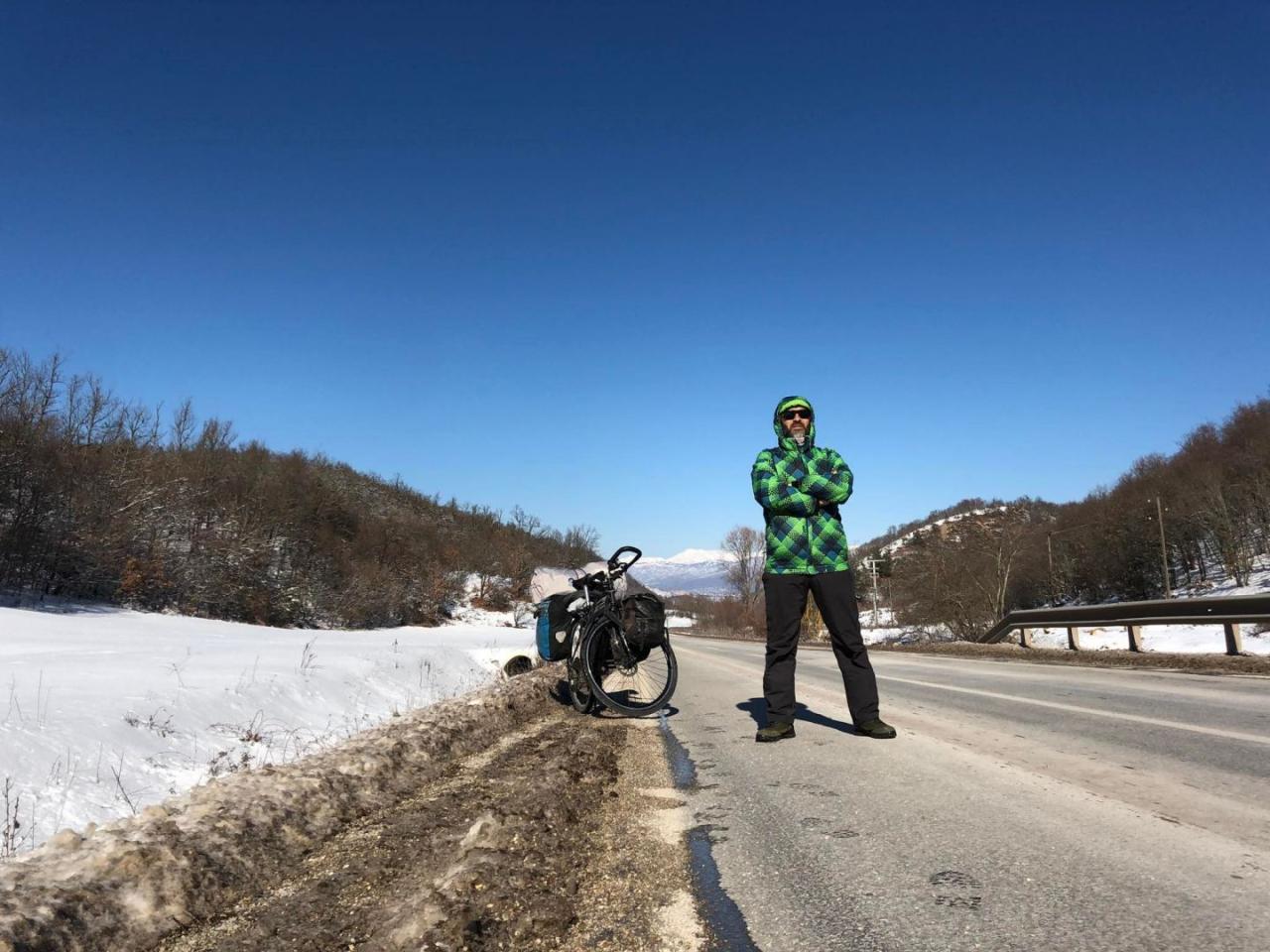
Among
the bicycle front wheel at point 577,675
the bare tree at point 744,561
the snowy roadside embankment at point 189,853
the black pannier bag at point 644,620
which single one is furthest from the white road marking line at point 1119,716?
the bare tree at point 744,561

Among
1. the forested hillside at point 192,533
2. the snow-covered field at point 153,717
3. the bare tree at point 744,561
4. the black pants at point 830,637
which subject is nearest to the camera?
the snow-covered field at point 153,717

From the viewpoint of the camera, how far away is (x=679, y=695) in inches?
323

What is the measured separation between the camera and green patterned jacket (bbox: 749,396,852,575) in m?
4.80

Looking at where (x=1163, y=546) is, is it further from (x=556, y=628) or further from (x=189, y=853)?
(x=189, y=853)

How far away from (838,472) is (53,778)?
479 centimetres

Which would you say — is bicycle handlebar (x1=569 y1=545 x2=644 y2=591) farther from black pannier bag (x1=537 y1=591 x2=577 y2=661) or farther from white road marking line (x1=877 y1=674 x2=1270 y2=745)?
white road marking line (x1=877 y1=674 x2=1270 y2=745)

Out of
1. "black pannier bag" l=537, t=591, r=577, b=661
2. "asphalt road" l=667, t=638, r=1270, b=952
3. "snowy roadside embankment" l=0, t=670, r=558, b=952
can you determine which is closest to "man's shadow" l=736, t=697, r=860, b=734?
"asphalt road" l=667, t=638, r=1270, b=952

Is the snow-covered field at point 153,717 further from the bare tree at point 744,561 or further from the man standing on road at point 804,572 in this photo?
the bare tree at point 744,561

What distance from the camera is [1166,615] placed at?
11766 mm

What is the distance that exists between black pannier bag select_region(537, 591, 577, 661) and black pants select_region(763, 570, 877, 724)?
2.42 meters

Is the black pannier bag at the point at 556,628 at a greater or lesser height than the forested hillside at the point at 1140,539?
lesser

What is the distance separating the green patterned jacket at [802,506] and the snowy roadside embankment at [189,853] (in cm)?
271

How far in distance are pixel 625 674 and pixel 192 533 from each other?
28.4m

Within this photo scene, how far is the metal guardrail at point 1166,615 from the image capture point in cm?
1017
